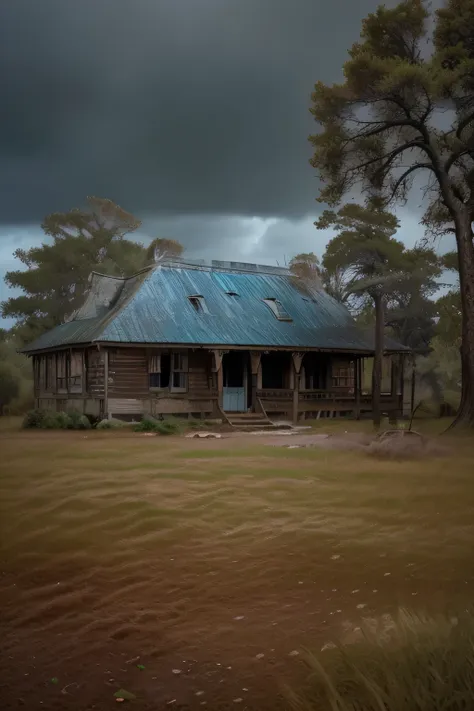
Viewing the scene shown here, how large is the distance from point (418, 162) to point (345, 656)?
10.3 metres

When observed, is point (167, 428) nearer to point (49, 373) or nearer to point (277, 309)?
point (277, 309)

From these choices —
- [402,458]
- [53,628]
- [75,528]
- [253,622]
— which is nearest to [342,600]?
[253,622]

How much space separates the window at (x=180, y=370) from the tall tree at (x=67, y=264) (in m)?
3.65

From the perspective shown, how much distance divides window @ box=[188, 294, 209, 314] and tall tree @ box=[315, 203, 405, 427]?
3999mm

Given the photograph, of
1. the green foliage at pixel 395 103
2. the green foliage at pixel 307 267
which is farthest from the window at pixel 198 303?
the green foliage at pixel 395 103

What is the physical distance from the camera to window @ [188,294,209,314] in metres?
17.9

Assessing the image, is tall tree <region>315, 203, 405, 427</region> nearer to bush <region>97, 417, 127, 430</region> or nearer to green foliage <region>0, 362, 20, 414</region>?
bush <region>97, 417, 127, 430</region>

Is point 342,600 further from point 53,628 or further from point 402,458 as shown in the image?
point 402,458

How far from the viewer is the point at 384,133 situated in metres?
11.0

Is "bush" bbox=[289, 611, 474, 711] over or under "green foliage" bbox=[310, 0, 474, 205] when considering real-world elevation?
under

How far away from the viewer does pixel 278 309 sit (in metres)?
19.3

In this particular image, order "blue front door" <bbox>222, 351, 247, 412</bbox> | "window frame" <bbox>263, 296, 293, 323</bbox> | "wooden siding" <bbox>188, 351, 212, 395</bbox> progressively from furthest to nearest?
"window frame" <bbox>263, 296, 293, 323</bbox>
"blue front door" <bbox>222, 351, 247, 412</bbox>
"wooden siding" <bbox>188, 351, 212, 395</bbox>

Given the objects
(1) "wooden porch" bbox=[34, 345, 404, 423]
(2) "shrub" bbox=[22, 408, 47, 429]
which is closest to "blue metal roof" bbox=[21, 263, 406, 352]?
(1) "wooden porch" bbox=[34, 345, 404, 423]

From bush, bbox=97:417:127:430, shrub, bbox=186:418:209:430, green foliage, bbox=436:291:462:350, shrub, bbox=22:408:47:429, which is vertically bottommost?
shrub, bbox=186:418:209:430
